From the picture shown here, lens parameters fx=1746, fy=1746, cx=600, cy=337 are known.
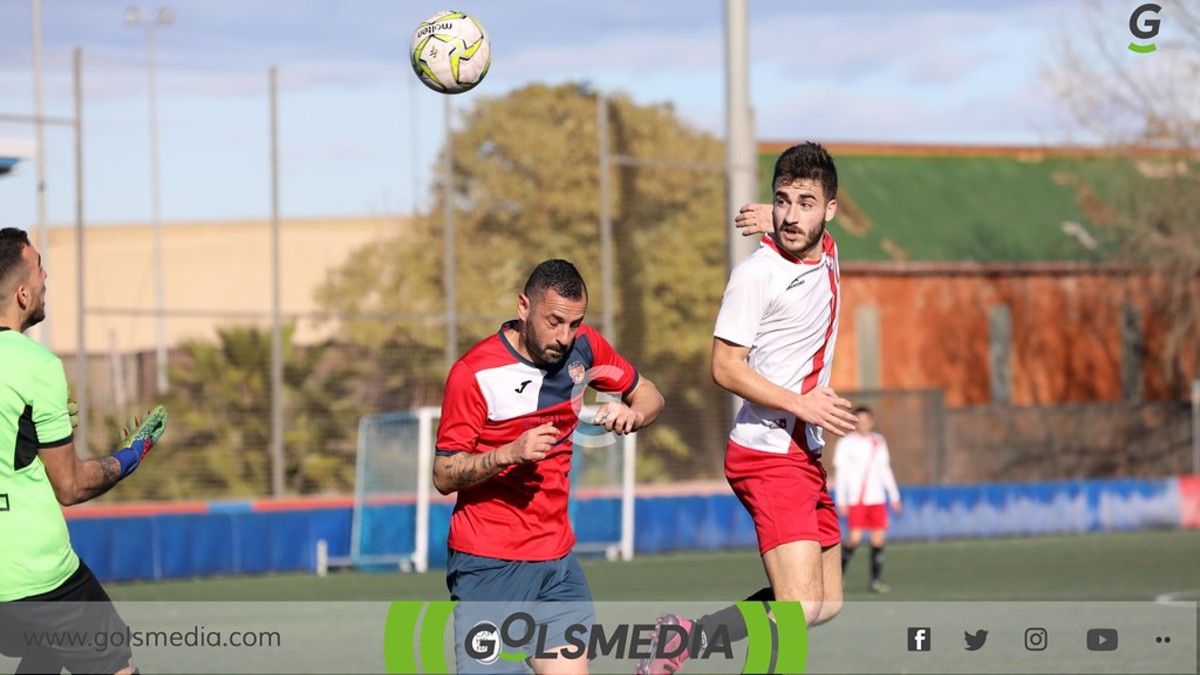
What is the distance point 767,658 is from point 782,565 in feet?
1.38

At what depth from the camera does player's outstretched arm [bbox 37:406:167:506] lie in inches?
260

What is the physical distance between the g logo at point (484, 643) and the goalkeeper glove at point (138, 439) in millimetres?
1523

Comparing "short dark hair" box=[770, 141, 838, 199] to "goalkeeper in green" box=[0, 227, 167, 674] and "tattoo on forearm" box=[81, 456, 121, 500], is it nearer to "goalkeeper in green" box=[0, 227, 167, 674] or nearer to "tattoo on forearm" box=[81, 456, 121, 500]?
"tattoo on forearm" box=[81, 456, 121, 500]

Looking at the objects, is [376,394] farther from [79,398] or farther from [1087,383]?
[1087,383]

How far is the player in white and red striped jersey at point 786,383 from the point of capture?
25.3 feet

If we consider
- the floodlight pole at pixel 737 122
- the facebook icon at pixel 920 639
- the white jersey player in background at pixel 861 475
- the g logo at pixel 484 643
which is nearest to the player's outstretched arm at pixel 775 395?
the g logo at pixel 484 643

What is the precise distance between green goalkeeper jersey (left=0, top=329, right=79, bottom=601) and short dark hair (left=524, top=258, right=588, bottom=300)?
187 centimetres

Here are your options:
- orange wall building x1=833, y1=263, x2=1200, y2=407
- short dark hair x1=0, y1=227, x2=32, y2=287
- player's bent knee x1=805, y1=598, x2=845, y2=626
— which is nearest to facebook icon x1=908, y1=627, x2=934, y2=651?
player's bent knee x1=805, y1=598, x2=845, y2=626

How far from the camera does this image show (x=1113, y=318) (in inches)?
1727

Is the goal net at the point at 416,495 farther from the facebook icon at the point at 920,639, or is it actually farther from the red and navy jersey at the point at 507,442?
the red and navy jersey at the point at 507,442

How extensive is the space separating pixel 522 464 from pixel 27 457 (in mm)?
1905

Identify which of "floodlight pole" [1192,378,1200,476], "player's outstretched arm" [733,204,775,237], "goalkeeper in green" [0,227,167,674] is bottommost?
"floodlight pole" [1192,378,1200,476]

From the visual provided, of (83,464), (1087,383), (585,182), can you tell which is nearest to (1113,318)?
(1087,383)

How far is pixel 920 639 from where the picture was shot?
13039mm
